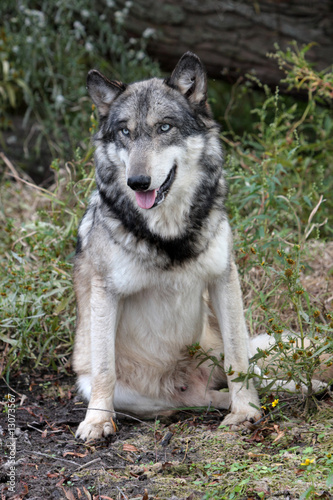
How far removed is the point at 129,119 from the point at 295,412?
1949 millimetres

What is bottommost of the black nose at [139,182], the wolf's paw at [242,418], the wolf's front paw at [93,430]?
the wolf's front paw at [93,430]

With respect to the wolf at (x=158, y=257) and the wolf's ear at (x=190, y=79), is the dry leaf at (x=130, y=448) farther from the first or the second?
the wolf's ear at (x=190, y=79)

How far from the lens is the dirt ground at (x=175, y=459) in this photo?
2828 mm

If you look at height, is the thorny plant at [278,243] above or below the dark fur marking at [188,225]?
below

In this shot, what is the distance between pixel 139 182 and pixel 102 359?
1.16m

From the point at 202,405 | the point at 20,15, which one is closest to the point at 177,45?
the point at 20,15

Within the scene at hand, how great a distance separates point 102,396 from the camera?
372 cm

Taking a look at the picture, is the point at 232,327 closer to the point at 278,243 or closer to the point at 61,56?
the point at 278,243

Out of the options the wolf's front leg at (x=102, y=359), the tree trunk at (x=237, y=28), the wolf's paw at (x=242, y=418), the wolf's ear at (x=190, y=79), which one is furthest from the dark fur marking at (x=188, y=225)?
the tree trunk at (x=237, y=28)

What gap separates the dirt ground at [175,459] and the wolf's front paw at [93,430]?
51 millimetres

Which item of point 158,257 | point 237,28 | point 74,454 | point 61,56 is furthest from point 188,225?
point 61,56

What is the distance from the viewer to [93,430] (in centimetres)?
358

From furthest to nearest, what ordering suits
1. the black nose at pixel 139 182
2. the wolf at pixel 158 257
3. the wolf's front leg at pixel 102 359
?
the wolf's front leg at pixel 102 359, the wolf at pixel 158 257, the black nose at pixel 139 182

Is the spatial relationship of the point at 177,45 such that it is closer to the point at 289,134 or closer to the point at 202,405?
the point at 289,134
